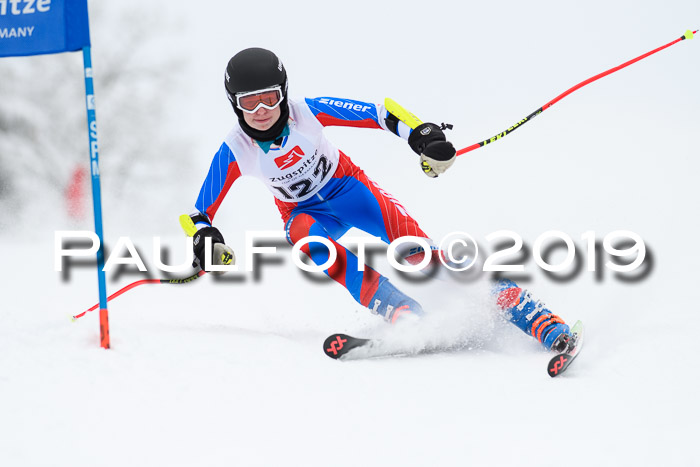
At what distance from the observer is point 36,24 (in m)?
2.60

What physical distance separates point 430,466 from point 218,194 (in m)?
1.95

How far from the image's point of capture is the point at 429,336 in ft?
10.0

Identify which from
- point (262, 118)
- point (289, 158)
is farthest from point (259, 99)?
point (289, 158)

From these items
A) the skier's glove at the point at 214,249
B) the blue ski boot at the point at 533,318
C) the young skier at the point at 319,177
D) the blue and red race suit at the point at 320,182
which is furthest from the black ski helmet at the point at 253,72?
the blue ski boot at the point at 533,318

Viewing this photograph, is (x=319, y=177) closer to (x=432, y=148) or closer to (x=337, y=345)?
(x=432, y=148)

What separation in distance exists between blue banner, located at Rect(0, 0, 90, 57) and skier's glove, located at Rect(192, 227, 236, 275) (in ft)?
3.20

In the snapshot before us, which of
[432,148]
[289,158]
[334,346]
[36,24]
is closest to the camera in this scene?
[36,24]

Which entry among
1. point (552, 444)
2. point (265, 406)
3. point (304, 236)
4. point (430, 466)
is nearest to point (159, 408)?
point (265, 406)

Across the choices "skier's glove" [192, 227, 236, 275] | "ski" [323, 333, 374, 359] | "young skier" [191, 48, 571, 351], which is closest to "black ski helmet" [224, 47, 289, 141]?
"young skier" [191, 48, 571, 351]

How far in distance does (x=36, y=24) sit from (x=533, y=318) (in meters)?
2.40

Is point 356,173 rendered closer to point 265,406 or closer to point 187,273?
point 187,273

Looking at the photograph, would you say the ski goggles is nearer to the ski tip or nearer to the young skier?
the young skier

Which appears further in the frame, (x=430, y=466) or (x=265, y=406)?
(x=265, y=406)

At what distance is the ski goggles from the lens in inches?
119
